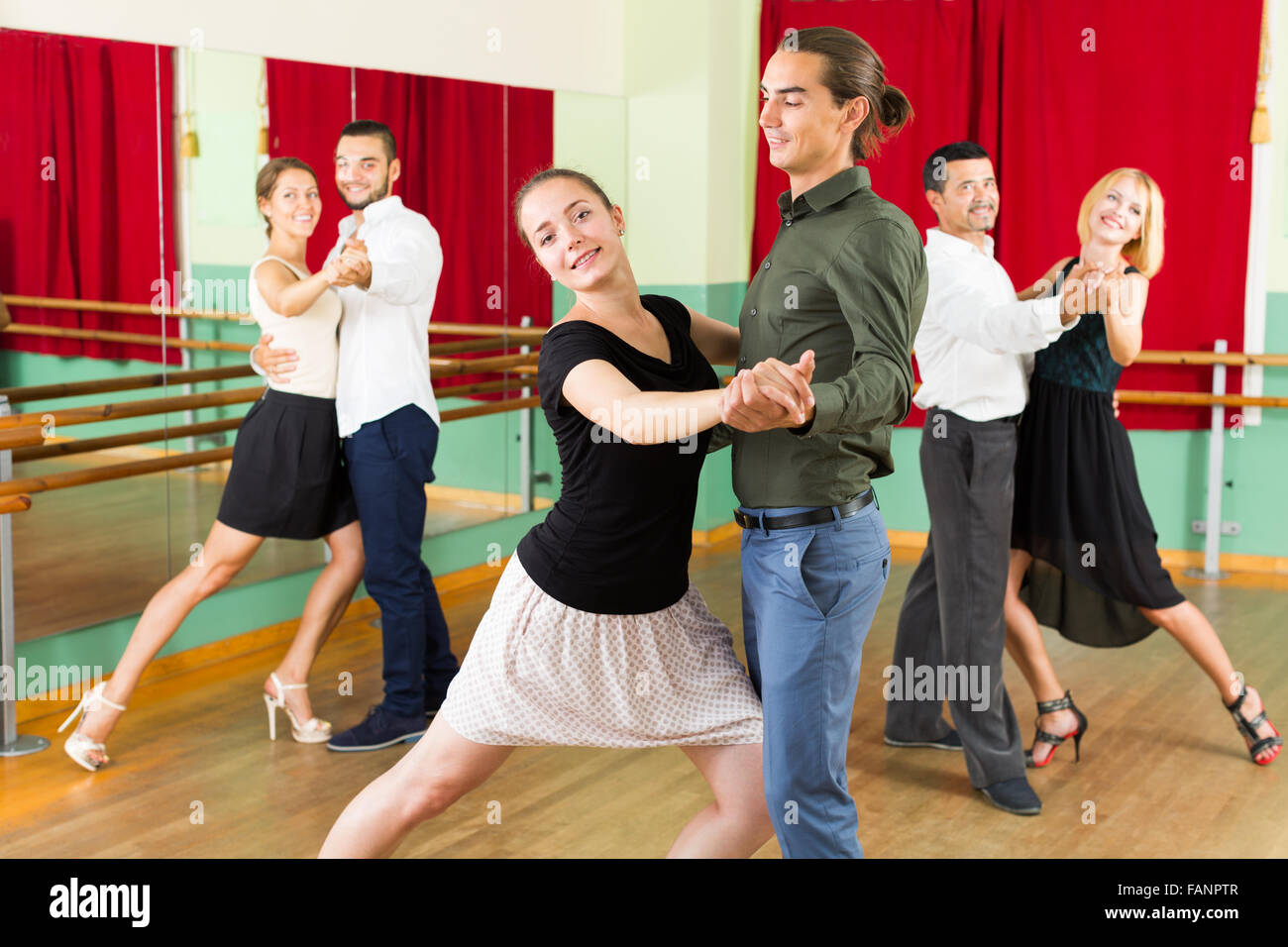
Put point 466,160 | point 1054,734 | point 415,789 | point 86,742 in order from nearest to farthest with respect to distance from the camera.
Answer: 1. point 415,789
2. point 86,742
3. point 1054,734
4. point 466,160

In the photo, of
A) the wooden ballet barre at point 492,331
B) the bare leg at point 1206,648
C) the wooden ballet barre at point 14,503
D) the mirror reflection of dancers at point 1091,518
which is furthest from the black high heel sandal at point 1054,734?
the wooden ballet barre at point 492,331

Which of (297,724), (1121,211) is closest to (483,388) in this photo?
(297,724)

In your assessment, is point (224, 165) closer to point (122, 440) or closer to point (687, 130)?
point (122, 440)

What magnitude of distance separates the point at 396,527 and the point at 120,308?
3.93 ft

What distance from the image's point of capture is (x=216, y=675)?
4512 mm

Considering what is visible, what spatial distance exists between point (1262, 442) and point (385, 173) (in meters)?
4.10

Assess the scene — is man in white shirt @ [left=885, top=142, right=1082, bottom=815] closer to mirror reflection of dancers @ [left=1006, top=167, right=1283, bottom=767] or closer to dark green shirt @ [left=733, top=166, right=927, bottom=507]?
mirror reflection of dancers @ [left=1006, top=167, right=1283, bottom=767]

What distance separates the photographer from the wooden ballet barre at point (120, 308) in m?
4.01

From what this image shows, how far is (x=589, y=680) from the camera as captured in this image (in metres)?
2.18

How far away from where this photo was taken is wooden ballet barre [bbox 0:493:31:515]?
352cm

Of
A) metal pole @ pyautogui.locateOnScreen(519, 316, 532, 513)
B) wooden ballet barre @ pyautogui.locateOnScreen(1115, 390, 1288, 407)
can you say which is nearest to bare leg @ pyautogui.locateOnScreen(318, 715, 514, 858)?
metal pole @ pyautogui.locateOnScreen(519, 316, 532, 513)

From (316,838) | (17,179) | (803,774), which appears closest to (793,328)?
(803,774)

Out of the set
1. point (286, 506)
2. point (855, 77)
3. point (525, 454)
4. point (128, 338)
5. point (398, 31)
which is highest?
point (398, 31)

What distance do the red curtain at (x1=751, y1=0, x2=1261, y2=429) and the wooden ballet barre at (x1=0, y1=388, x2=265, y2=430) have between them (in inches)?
123
